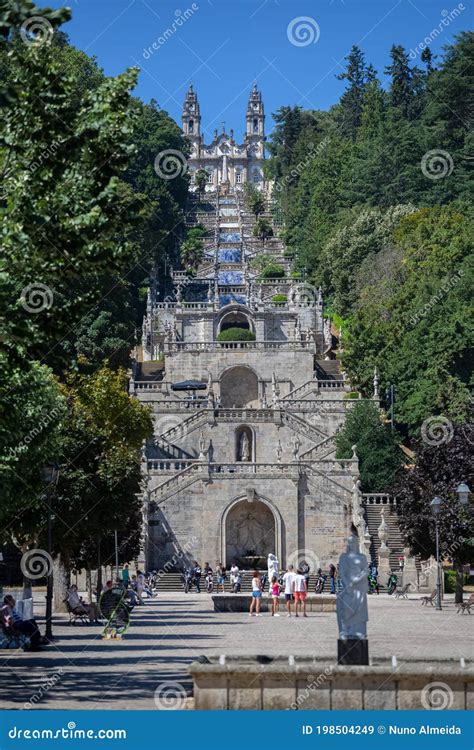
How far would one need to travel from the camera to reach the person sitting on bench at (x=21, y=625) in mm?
26297

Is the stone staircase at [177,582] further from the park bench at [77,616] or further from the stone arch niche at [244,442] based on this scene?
the park bench at [77,616]

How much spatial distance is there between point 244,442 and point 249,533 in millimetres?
8339

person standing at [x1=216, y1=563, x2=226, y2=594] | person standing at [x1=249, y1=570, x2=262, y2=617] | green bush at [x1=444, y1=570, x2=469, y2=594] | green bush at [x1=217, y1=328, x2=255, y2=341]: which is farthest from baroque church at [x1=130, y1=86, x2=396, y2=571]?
person standing at [x1=249, y1=570, x2=262, y2=617]

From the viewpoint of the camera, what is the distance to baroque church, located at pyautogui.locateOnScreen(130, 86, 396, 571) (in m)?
57.1

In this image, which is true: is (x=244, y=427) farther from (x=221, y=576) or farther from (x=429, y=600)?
(x=429, y=600)

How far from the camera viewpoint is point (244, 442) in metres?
66.5

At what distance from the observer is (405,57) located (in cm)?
13125

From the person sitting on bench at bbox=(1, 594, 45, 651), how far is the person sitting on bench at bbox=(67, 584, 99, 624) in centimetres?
694

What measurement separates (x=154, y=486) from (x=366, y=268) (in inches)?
1401

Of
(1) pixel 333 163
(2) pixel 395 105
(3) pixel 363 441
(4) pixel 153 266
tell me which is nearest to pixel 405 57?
(2) pixel 395 105

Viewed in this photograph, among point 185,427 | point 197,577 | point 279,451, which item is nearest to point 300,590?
point 197,577

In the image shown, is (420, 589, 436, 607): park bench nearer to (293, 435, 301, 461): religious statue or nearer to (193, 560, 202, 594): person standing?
(193, 560, 202, 594): person standing

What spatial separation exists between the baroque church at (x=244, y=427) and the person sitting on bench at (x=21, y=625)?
28002 millimetres

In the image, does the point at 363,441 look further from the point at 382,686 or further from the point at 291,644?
the point at 382,686
